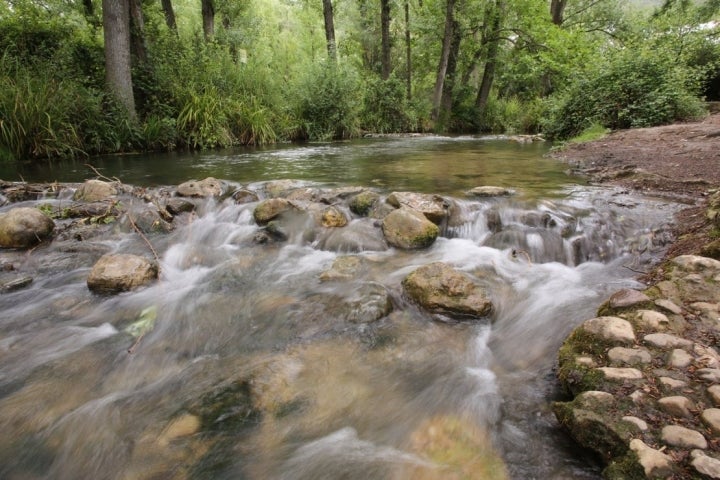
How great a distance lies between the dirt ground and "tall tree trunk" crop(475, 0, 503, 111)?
10594mm

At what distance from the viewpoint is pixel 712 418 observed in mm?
1328

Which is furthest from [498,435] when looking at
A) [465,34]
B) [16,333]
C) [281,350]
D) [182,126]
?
[465,34]

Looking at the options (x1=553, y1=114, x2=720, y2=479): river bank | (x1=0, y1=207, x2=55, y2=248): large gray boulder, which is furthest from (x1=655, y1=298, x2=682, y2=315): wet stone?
(x1=0, y1=207, x2=55, y2=248): large gray boulder

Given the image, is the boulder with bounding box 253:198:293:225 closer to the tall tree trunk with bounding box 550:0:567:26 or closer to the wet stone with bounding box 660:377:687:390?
the wet stone with bounding box 660:377:687:390

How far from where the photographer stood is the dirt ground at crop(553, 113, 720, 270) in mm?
3475

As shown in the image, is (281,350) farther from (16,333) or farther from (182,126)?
(182,126)

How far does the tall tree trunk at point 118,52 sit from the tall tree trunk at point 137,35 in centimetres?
122

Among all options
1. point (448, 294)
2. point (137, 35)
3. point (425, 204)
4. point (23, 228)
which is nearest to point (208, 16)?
point (137, 35)

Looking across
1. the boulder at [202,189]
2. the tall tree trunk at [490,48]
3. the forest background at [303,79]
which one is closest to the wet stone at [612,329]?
the boulder at [202,189]

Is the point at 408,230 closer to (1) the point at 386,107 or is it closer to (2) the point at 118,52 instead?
(2) the point at 118,52

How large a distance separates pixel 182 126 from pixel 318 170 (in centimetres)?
511

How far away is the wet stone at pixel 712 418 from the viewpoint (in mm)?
1299

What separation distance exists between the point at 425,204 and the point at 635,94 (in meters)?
9.04

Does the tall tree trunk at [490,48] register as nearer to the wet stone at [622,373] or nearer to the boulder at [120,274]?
the boulder at [120,274]
